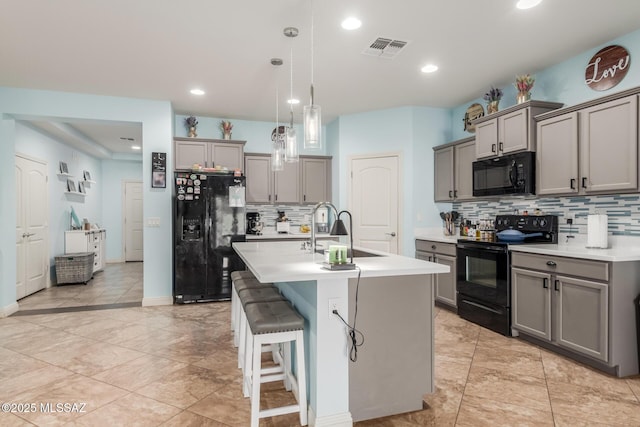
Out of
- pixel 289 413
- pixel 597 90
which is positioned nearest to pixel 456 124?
pixel 597 90

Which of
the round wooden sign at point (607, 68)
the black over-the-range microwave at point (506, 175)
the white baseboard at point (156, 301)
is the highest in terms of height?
the round wooden sign at point (607, 68)

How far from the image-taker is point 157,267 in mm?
4809

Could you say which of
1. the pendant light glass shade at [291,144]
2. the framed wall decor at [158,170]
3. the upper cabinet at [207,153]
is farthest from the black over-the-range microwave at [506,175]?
→ the framed wall decor at [158,170]

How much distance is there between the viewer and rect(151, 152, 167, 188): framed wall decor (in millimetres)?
4766

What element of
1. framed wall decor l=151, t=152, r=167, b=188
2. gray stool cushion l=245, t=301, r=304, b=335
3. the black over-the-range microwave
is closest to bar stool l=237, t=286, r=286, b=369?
gray stool cushion l=245, t=301, r=304, b=335

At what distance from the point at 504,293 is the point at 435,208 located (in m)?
1.86

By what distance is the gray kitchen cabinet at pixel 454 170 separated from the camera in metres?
4.56

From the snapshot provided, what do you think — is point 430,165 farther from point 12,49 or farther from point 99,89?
point 12,49

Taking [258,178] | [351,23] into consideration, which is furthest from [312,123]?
[258,178]

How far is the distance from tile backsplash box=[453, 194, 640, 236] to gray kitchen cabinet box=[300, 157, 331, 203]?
241 cm

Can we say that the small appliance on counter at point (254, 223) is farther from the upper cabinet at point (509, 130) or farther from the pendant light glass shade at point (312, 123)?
the pendant light glass shade at point (312, 123)

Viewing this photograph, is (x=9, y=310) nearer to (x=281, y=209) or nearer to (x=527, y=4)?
(x=281, y=209)

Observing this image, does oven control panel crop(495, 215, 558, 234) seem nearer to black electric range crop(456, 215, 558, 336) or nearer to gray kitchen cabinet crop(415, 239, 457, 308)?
black electric range crop(456, 215, 558, 336)

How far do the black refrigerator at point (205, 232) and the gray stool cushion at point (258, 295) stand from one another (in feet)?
7.83
